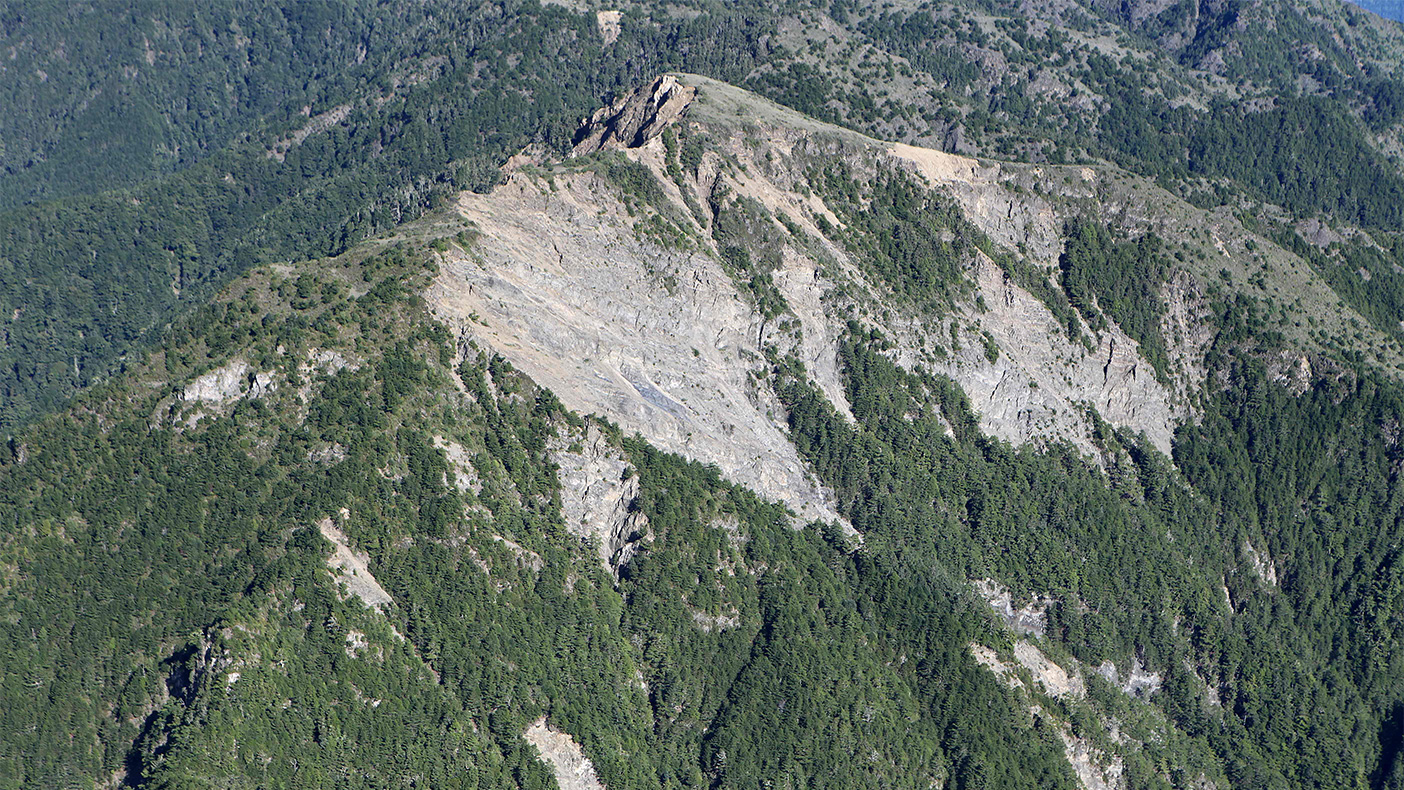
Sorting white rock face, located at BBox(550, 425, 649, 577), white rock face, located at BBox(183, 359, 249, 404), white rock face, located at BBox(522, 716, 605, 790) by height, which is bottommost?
white rock face, located at BBox(522, 716, 605, 790)

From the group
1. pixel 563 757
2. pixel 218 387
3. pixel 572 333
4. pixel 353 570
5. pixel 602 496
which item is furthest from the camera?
pixel 572 333

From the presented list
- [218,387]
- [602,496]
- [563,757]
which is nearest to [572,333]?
[602,496]

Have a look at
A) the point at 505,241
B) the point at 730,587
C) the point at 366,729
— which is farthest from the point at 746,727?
the point at 505,241

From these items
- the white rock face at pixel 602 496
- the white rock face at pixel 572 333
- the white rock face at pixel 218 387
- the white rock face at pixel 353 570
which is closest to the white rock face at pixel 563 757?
the white rock face at pixel 353 570

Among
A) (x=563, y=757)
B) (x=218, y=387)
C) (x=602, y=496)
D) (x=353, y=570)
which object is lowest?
(x=563, y=757)

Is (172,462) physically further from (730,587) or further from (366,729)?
(730,587)

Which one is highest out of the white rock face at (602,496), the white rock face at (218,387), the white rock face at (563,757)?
the white rock face at (218,387)

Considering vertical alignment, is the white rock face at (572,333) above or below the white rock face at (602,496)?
above

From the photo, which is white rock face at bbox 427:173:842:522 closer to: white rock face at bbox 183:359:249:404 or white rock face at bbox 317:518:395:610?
white rock face at bbox 183:359:249:404

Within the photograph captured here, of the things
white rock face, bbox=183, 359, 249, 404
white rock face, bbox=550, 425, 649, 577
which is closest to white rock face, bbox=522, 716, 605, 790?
white rock face, bbox=550, 425, 649, 577

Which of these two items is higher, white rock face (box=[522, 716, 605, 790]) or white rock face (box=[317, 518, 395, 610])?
white rock face (box=[317, 518, 395, 610])

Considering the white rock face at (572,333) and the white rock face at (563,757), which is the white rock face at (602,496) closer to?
the white rock face at (572,333)

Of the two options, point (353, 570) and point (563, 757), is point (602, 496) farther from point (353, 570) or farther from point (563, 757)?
point (353, 570)
